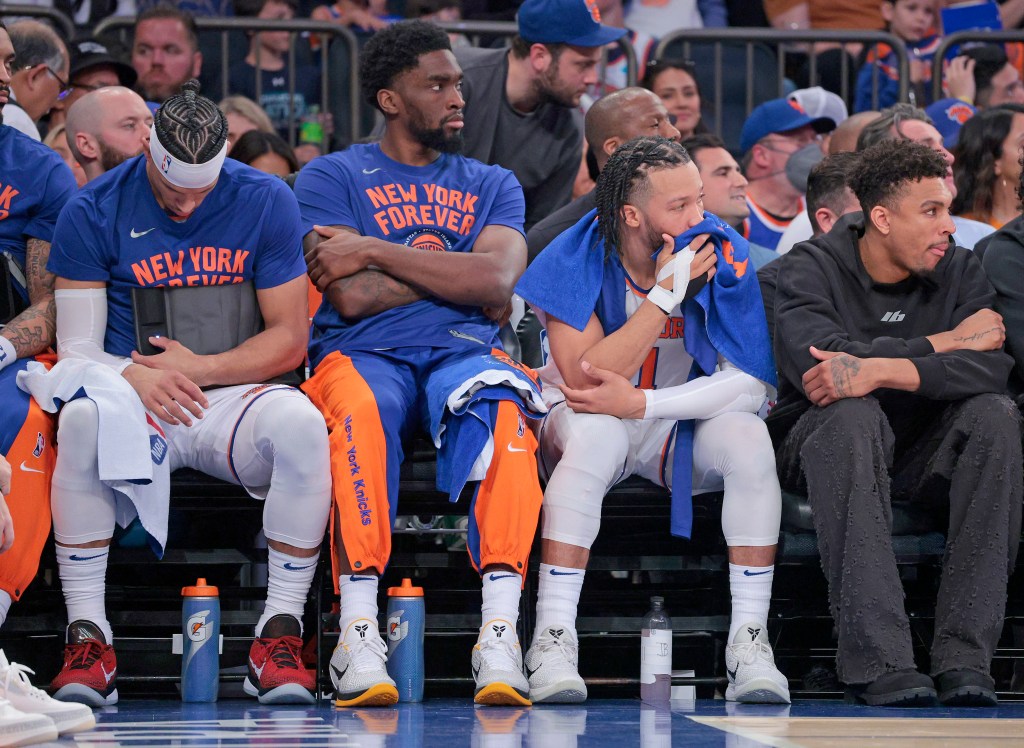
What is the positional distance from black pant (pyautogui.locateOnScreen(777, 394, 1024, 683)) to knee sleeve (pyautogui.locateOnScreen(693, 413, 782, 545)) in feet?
0.38

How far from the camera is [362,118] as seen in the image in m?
7.06

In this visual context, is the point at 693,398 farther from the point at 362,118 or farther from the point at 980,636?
the point at 362,118

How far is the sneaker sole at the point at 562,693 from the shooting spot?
3750mm

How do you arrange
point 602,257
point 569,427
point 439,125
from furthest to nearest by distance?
point 439,125, point 602,257, point 569,427

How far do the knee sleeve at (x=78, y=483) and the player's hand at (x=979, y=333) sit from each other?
2373mm

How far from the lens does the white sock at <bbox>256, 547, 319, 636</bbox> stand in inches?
156

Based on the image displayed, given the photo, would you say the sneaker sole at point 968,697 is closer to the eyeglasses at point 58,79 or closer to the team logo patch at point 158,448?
the team logo patch at point 158,448

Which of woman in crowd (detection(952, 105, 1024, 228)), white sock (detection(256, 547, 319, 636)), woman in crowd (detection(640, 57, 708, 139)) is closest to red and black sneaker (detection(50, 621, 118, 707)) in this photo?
white sock (detection(256, 547, 319, 636))

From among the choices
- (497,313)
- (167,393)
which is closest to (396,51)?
(497,313)

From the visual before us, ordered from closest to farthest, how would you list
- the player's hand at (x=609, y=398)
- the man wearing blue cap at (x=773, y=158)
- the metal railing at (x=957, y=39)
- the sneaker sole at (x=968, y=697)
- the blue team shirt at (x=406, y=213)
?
the sneaker sole at (x=968, y=697) < the player's hand at (x=609, y=398) < the blue team shirt at (x=406, y=213) < the man wearing blue cap at (x=773, y=158) < the metal railing at (x=957, y=39)

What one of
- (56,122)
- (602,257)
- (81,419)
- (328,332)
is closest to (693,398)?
(602,257)

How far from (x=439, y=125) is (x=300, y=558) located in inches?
60.8

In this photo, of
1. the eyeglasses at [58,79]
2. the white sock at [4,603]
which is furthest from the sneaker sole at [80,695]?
the eyeglasses at [58,79]

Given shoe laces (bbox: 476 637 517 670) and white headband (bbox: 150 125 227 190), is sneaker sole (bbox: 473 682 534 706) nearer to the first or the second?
shoe laces (bbox: 476 637 517 670)
